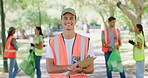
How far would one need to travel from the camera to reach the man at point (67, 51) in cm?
369

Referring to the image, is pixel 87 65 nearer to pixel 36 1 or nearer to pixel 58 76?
pixel 58 76

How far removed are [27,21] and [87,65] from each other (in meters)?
47.7

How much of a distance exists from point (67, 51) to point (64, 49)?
0.13ft

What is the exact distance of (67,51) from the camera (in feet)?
12.1

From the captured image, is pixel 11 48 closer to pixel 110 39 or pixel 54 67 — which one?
pixel 110 39

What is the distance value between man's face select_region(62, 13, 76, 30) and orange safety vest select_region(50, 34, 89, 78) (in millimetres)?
124

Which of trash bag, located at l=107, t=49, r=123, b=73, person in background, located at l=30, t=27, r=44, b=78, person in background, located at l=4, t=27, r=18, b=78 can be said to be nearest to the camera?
trash bag, located at l=107, t=49, r=123, b=73

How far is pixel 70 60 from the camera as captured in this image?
12.2ft

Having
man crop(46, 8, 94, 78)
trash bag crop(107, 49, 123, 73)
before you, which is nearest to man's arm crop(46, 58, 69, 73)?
man crop(46, 8, 94, 78)

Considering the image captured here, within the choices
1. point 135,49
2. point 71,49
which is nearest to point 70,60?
point 71,49

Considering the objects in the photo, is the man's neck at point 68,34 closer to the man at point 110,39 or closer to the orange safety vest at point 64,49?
the orange safety vest at point 64,49

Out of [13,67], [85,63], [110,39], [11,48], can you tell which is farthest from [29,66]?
[85,63]

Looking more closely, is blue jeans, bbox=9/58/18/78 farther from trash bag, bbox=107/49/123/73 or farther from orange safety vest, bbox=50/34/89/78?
orange safety vest, bbox=50/34/89/78

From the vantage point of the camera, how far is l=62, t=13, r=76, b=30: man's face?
373cm
